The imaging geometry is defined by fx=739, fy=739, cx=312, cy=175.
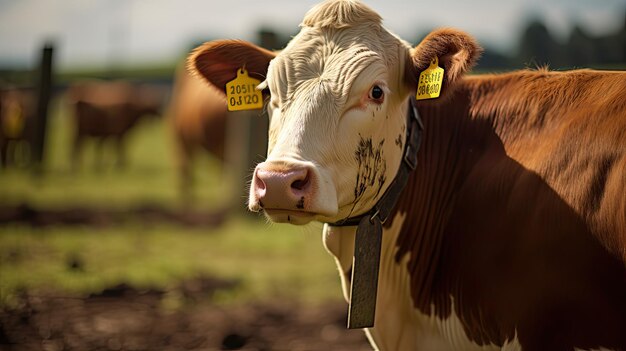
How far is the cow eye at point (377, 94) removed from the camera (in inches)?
121

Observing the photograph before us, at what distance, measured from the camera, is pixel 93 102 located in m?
20.2

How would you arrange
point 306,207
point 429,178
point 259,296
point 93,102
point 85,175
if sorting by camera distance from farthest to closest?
point 93,102
point 85,175
point 259,296
point 429,178
point 306,207

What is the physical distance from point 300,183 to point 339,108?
0.40 meters

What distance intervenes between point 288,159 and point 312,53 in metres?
0.58

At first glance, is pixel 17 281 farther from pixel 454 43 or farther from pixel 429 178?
pixel 454 43

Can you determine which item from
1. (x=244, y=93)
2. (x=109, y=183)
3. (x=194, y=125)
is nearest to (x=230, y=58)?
(x=244, y=93)

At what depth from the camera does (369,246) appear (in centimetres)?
322

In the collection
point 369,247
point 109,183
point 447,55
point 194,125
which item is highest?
point 447,55

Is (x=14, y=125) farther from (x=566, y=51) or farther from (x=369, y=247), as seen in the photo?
(x=369, y=247)

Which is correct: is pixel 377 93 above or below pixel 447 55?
below

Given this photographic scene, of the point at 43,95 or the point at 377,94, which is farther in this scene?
the point at 43,95

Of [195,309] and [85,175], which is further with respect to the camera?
[85,175]

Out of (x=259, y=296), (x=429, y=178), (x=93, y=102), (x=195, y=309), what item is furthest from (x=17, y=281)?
(x=93, y=102)

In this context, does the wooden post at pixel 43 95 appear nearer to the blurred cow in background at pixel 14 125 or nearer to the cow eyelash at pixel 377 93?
the cow eyelash at pixel 377 93
